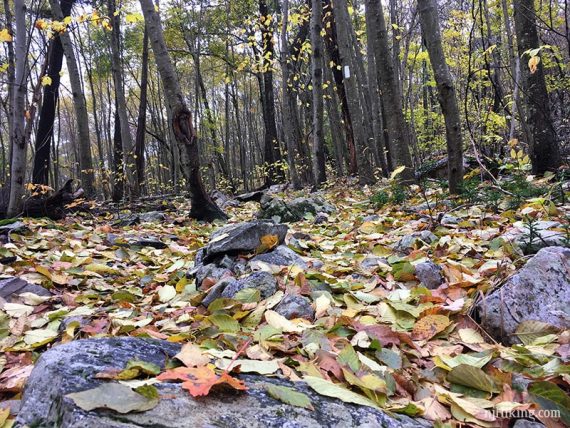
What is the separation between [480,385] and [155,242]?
11.1 feet

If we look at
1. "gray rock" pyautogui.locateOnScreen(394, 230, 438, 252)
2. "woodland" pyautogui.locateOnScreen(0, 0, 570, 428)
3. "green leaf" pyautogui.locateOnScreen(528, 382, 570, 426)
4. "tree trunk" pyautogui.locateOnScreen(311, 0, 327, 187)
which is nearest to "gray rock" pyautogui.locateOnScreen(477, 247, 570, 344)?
"woodland" pyautogui.locateOnScreen(0, 0, 570, 428)

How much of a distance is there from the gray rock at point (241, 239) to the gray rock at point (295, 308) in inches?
37.9

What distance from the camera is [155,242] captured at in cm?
414

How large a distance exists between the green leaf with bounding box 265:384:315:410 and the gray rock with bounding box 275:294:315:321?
82 cm

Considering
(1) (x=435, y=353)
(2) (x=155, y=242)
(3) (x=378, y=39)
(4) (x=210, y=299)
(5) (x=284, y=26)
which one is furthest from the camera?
(5) (x=284, y=26)

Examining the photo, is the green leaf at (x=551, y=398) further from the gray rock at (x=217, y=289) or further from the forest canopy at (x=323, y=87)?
the forest canopy at (x=323, y=87)

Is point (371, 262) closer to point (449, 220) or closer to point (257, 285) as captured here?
point (257, 285)

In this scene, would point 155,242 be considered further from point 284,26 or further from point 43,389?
point 284,26

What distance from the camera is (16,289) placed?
2.48m

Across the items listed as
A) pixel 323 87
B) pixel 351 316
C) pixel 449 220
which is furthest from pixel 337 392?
pixel 323 87

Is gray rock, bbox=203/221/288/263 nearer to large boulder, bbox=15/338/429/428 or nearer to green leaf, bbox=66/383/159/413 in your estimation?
large boulder, bbox=15/338/429/428

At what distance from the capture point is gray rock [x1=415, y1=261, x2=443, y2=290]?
2.30m

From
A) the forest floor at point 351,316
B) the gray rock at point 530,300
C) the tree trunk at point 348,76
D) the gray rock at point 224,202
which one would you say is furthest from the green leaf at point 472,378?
the gray rock at point 224,202

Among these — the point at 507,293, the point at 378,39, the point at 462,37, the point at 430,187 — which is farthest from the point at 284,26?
the point at 507,293
